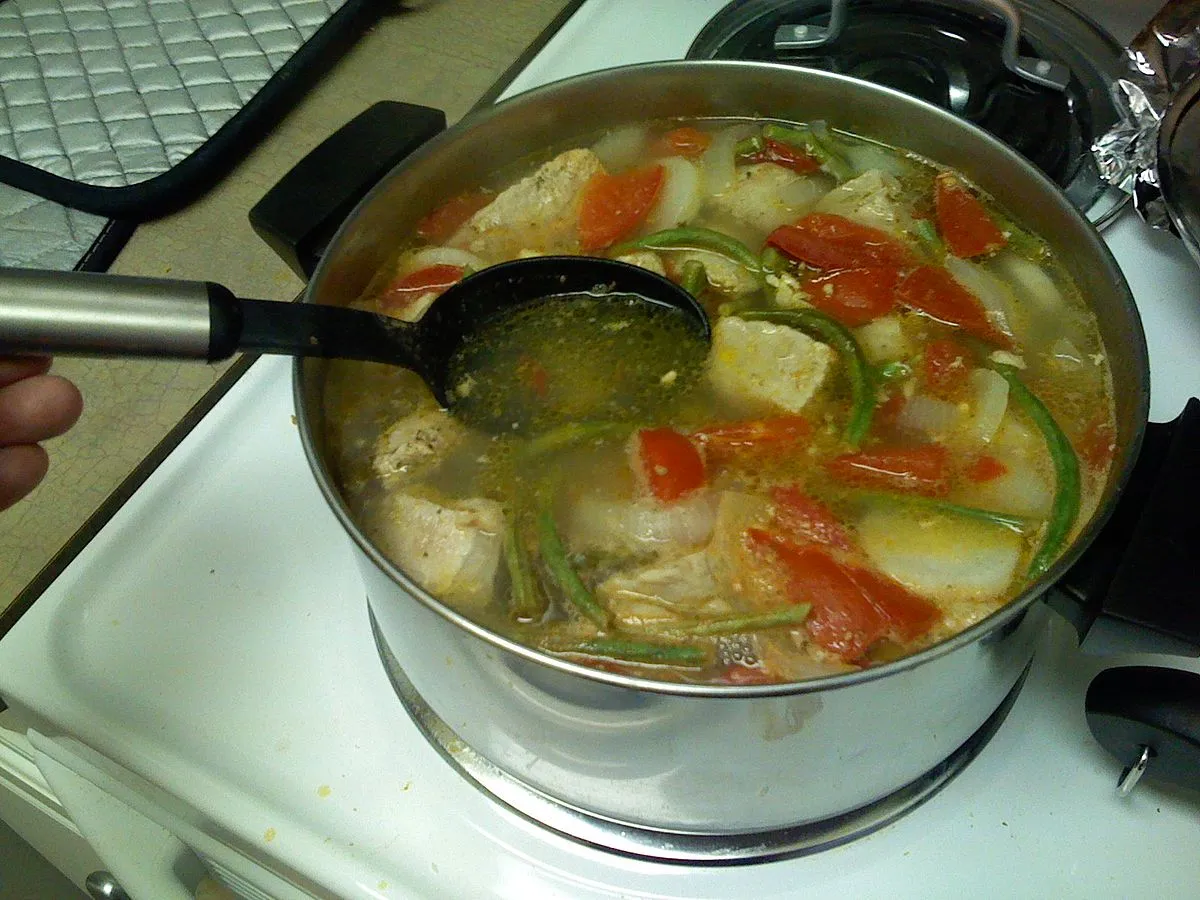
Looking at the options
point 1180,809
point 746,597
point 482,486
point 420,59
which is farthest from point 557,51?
point 1180,809

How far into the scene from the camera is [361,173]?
884 mm

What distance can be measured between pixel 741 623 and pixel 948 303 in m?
0.41

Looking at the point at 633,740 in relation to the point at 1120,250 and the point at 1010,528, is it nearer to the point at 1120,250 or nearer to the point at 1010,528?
the point at 1010,528

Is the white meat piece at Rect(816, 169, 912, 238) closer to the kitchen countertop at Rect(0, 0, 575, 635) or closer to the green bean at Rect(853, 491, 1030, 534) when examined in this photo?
the green bean at Rect(853, 491, 1030, 534)

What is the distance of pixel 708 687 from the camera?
530 mm

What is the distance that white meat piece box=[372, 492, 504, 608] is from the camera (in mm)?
735

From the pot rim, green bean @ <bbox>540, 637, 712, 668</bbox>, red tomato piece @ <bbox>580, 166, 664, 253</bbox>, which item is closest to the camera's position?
the pot rim

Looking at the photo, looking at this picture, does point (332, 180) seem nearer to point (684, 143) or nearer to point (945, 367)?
point (684, 143)

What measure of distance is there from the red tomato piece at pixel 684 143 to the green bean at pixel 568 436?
392mm

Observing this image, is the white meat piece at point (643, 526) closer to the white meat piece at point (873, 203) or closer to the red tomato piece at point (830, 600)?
the red tomato piece at point (830, 600)

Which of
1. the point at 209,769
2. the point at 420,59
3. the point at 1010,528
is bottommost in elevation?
the point at 209,769

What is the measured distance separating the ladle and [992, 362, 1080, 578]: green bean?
29cm

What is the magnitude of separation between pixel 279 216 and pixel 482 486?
11.9 inches

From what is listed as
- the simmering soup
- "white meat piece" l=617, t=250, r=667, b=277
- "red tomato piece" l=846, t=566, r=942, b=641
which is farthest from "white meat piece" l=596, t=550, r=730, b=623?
"white meat piece" l=617, t=250, r=667, b=277
